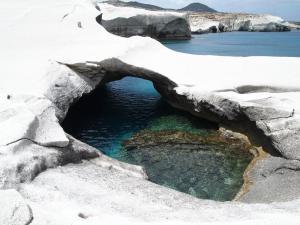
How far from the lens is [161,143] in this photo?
68.4 feet

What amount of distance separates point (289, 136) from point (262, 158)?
5.56 feet

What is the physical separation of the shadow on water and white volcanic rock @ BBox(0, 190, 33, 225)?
7.64 meters

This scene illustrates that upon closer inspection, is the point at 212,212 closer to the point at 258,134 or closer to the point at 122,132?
the point at 258,134

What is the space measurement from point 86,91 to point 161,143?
5.53 m

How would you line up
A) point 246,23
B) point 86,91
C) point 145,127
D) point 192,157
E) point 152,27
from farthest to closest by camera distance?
point 246,23 < point 152,27 < point 145,127 < point 86,91 < point 192,157

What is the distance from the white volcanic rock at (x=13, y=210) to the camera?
945 cm

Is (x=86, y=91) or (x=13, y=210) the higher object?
(x=13, y=210)

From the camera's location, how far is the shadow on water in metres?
17.0

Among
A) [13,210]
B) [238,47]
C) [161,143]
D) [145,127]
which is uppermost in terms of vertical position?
[13,210]

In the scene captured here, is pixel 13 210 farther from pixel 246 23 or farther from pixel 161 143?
pixel 246 23

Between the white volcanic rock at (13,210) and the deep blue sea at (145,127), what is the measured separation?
7678 mm

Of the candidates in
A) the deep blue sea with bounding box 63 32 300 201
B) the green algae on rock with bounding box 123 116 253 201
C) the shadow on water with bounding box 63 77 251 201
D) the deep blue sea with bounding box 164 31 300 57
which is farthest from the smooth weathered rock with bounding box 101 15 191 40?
the green algae on rock with bounding box 123 116 253 201

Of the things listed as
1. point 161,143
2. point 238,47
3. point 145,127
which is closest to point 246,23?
point 238,47

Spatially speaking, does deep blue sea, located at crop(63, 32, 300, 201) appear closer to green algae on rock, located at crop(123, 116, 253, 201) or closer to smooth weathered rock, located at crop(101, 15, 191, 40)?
green algae on rock, located at crop(123, 116, 253, 201)
